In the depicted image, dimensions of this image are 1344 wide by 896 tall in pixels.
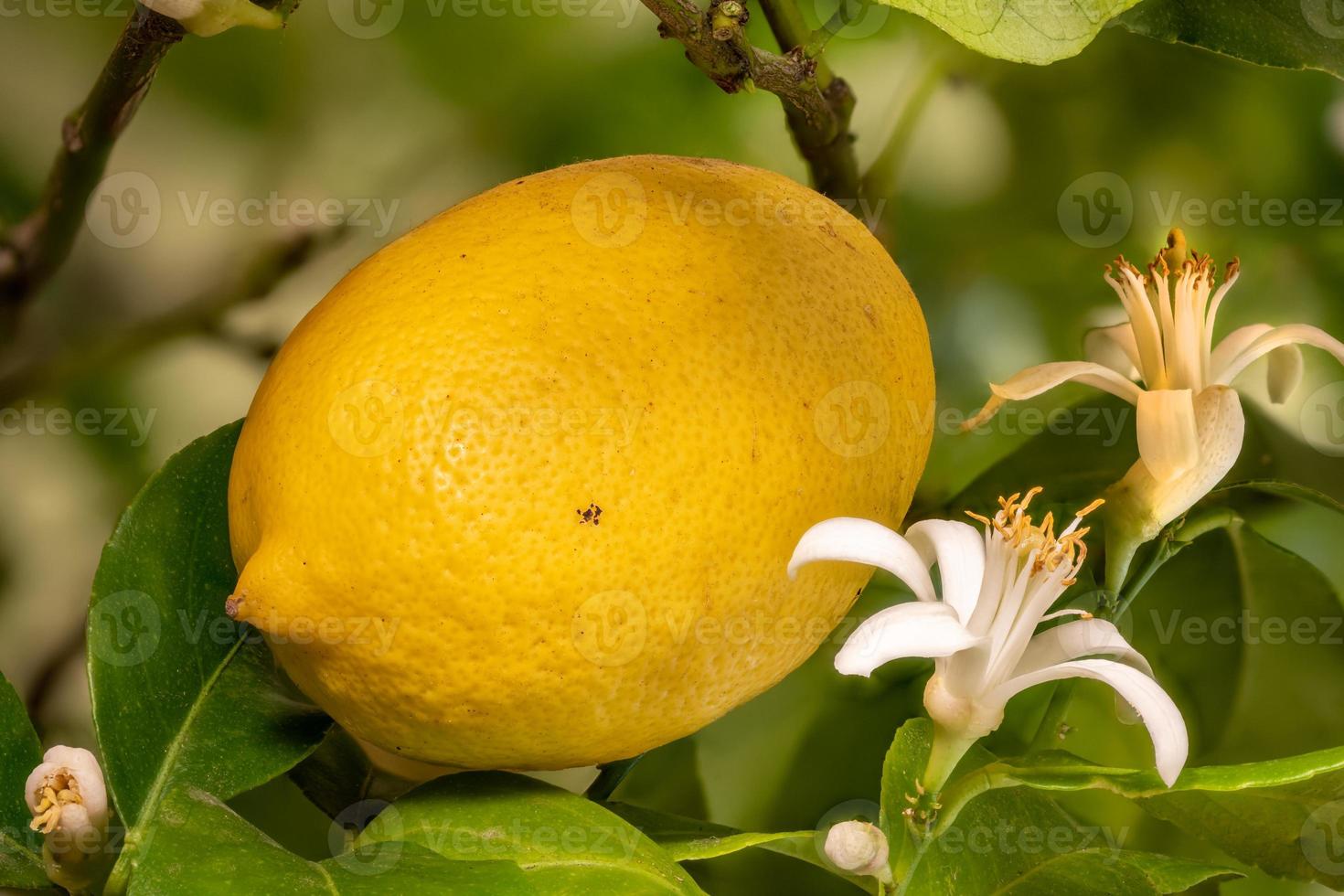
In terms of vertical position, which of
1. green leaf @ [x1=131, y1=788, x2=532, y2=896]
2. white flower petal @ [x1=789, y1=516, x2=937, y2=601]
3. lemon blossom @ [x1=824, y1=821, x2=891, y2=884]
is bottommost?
lemon blossom @ [x1=824, y1=821, x2=891, y2=884]

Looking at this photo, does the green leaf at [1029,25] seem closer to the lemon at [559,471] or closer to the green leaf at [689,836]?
the lemon at [559,471]

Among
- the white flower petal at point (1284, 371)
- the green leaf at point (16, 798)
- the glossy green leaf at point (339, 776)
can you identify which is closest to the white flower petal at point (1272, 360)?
the white flower petal at point (1284, 371)

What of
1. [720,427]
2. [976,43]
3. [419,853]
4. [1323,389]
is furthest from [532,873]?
[1323,389]

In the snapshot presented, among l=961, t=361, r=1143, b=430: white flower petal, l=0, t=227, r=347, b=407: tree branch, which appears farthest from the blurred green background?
l=961, t=361, r=1143, b=430: white flower petal

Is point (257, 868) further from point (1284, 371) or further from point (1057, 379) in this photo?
point (1284, 371)

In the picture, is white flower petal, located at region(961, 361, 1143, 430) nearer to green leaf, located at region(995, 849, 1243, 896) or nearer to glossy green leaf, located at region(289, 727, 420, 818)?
green leaf, located at region(995, 849, 1243, 896)

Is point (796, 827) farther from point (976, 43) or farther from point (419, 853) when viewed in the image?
point (976, 43)
